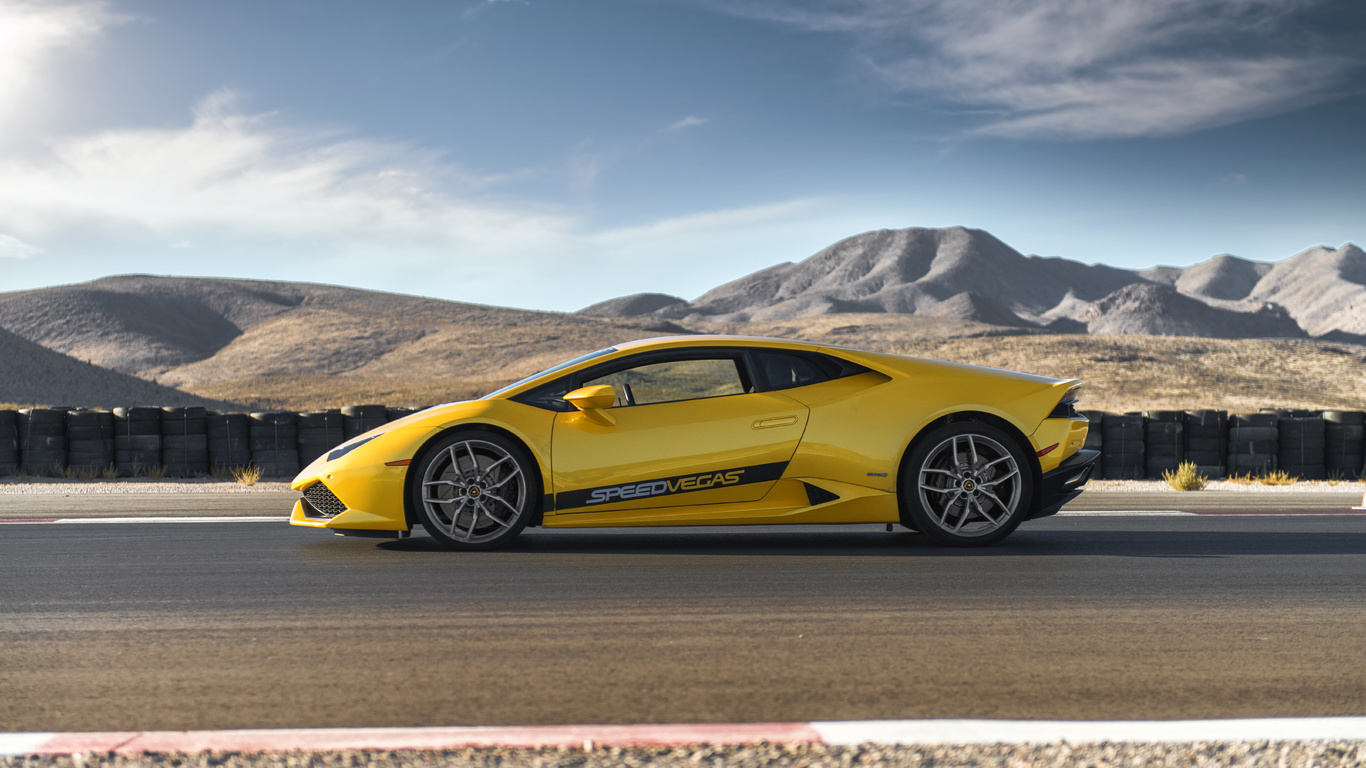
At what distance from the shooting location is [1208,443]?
48.2 feet

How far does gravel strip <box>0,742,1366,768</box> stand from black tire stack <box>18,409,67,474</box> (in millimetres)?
12738

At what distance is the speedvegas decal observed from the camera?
6.15 m

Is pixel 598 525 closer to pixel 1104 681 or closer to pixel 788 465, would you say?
pixel 788 465

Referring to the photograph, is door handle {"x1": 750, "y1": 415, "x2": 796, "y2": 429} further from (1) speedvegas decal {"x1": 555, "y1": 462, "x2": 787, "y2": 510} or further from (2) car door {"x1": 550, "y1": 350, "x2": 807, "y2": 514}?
(1) speedvegas decal {"x1": 555, "y1": 462, "x2": 787, "y2": 510}

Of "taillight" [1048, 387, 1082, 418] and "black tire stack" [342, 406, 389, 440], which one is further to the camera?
"black tire stack" [342, 406, 389, 440]

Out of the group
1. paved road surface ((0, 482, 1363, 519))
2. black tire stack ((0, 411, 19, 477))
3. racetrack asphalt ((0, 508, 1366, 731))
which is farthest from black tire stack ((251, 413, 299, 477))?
racetrack asphalt ((0, 508, 1366, 731))

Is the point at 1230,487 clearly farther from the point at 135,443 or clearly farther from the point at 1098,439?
the point at 135,443

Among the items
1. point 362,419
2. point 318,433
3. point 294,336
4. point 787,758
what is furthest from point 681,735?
point 294,336

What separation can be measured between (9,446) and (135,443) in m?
1.66

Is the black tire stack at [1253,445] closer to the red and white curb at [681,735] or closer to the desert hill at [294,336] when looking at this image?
the red and white curb at [681,735]

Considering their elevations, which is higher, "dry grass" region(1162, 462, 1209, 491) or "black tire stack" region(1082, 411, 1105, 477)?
"black tire stack" region(1082, 411, 1105, 477)

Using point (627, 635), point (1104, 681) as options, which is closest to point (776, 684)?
point (627, 635)

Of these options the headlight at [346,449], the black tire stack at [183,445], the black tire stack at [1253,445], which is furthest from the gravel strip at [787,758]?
the black tire stack at [1253,445]

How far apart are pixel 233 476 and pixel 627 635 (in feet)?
36.8
